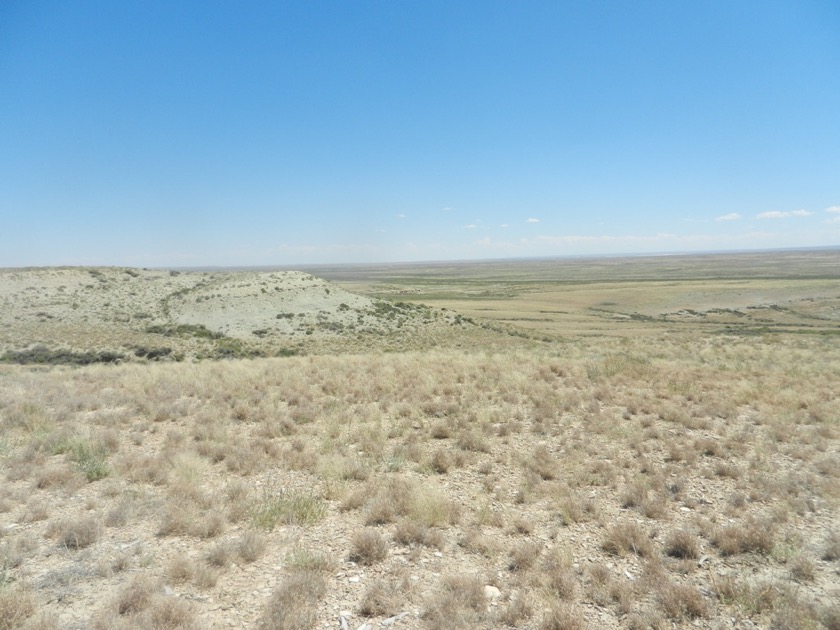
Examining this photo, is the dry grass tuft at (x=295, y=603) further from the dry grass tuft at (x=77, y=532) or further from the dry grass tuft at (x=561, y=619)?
the dry grass tuft at (x=77, y=532)

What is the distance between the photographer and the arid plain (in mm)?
4426

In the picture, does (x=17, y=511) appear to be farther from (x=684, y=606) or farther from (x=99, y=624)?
(x=684, y=606)

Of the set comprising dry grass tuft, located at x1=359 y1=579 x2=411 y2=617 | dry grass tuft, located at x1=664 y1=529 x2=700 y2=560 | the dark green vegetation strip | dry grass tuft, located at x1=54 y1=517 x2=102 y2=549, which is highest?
dry grass tuft, located at x1=54 y1=517 x2=102 y2=549

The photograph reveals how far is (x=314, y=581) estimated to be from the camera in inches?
183

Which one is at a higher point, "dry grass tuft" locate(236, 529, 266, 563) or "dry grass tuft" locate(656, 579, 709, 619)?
"dry grass tuft" locate(236, 529, 266, 563)

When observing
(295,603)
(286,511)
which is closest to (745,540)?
(295,603)

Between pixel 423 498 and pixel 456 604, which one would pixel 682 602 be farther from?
pixel 423 498

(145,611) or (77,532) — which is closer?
(145,611)

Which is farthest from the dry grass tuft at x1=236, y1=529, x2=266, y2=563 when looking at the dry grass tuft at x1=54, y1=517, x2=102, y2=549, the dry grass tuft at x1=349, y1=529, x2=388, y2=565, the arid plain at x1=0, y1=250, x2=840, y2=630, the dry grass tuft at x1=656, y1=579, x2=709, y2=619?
the dry grass tuft at x1=656, y1=579, x2=709, y2=619

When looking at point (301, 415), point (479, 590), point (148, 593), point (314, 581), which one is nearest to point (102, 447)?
point (301, 415)

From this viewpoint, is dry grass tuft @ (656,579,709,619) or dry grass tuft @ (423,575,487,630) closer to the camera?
dry grass tuft @ (423,575,487,630)

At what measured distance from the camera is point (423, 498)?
639 cm

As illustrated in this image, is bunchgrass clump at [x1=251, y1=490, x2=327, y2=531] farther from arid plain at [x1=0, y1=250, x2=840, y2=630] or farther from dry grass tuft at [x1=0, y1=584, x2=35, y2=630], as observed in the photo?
Result: dry grass tuft at [x1=0, y1=584, x2=35, y2=630]

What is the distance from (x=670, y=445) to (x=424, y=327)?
34.7m
